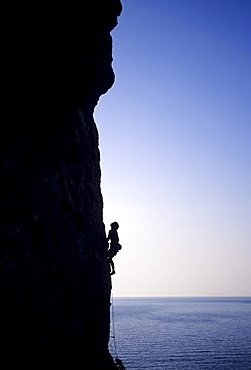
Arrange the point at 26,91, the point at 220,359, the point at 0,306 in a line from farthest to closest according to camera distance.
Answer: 1. the point at 220,359
2. the point at 26,91
3. the point at 0,306

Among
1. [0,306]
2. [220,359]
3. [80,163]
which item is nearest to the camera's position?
[0,306]

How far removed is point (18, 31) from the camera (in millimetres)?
8648

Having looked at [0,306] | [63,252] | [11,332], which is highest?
[63,252]

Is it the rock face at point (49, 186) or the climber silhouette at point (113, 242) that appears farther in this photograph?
the climber silhouette at point (113, 242)

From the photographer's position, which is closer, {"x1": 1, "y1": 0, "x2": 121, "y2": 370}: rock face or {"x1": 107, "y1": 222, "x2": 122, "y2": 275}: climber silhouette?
{"x1": 1, "y1": 0, "x2": 121, "y2": 370}: rock face

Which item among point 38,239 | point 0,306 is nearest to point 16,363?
point 0,306

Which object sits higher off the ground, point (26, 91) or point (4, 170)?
point (26, 91)

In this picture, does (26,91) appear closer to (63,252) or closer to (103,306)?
(63,252)

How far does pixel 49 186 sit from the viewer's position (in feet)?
32.7

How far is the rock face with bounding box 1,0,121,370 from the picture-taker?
7762 millimetres

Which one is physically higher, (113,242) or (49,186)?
(49,186)

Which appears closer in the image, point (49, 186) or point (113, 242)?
point (49, 186)

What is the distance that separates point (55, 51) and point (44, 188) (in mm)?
4971

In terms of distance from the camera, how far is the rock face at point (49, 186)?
776 centimetres
